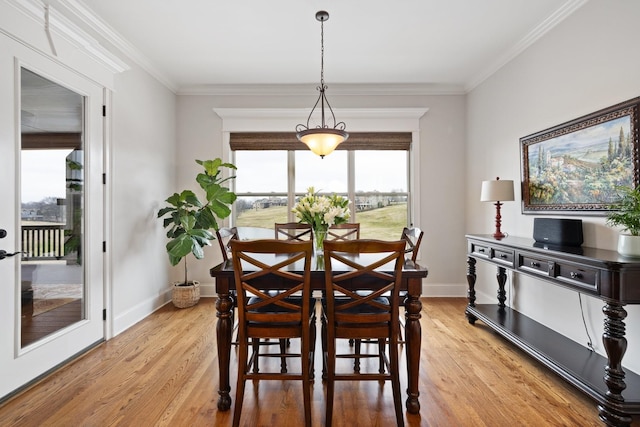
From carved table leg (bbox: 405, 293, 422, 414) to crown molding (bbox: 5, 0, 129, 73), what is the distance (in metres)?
3.12

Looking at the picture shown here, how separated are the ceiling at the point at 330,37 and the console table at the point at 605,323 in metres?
1.97

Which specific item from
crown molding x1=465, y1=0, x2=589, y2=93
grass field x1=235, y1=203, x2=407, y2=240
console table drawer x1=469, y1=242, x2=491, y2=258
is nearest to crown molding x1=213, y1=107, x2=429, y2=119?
crown molding x1=465, y1=0, x2=589, y2=93

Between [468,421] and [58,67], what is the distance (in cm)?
369

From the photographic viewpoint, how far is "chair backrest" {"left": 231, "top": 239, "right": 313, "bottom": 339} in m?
1.74

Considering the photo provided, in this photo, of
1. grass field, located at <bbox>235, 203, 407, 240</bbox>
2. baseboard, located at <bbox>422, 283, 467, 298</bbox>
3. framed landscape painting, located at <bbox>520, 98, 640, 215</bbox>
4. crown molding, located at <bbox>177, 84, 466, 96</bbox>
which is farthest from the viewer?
grass field, located at <bbox>235, 203, 407, 240</bbox>

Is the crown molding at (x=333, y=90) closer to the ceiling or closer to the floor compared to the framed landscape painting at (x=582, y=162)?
closer to the ceiling

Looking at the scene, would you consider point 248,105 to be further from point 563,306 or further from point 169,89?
point 563,306

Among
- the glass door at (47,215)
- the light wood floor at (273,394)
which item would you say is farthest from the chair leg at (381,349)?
the glass door at (47,215)

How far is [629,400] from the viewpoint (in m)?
1.81

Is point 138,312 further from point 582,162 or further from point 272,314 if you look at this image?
point 582,162

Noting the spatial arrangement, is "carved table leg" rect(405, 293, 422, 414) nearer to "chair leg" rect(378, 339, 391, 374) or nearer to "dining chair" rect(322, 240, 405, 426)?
"dining chair" rect(322, 240, 405, 426)

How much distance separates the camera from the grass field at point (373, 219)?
182 inches

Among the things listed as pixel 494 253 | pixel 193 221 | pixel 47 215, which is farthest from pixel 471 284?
pixel 47 215

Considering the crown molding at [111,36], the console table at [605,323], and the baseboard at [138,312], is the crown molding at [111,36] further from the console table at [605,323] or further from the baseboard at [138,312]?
the console table at [605,323]
